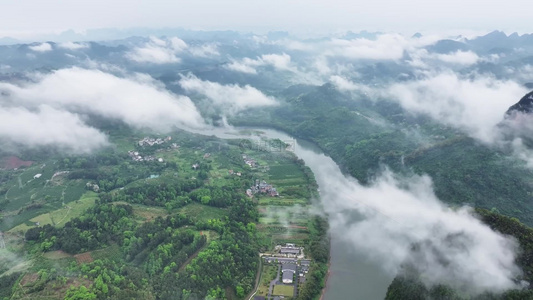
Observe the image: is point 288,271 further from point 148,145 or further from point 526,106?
point 148,145

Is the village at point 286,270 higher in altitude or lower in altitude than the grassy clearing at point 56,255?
lower

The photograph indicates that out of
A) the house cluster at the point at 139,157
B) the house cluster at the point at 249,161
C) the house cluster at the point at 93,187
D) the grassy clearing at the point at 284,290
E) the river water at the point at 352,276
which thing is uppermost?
the grassy clearing at the point at 284,290

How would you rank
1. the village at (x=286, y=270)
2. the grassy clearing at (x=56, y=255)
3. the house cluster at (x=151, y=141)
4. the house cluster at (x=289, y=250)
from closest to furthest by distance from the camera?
the village at (x=286, y=270) → the grassy clearing at (x=56, y=255) → the house cluster at (x=289, y=250) → the house cluster at (x=151, y=141)

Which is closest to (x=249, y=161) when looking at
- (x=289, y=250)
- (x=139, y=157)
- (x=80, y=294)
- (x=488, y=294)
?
(x=139, y=157)

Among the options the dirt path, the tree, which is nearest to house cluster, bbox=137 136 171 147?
the dirt path

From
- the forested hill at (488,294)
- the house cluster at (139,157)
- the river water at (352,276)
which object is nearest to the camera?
the forested hill at (488,294)

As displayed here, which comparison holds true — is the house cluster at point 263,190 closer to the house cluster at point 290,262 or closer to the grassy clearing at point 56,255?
the house cluster at point 290,262

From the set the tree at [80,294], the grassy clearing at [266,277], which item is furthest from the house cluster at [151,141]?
the tree at [80,294]

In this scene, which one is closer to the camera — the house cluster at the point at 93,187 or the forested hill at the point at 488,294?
the forested hill at the point at 488,294
